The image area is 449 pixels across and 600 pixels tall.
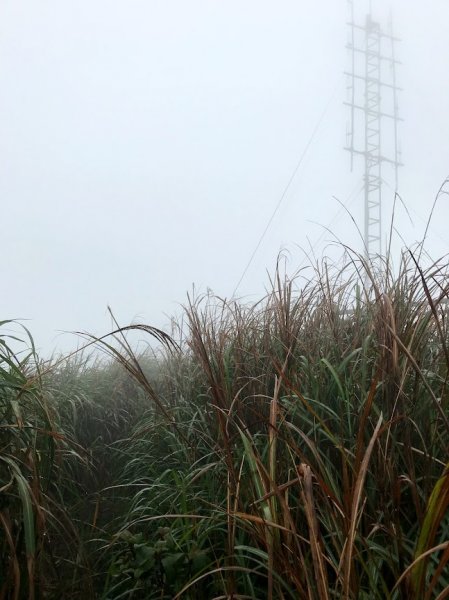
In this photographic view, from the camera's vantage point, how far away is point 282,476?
4.63ft

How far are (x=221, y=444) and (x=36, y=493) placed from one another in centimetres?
56

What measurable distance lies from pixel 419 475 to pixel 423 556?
529 millimetres

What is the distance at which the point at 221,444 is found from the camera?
68.9 inches

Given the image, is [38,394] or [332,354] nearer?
[38,394]

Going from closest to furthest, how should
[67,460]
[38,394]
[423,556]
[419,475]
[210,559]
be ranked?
[423,556], [419,475], [210,559], [38,394], [67,460]

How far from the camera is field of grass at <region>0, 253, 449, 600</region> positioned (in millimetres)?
1065

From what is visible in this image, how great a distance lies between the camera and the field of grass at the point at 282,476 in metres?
1.07

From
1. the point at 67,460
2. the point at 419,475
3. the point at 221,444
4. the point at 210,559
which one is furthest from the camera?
the point at 67,460

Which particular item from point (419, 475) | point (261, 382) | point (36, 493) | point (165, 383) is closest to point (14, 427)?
point (36, 493)

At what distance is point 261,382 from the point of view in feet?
5.51

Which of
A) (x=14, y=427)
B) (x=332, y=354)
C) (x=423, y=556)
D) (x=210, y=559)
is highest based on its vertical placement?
(x=332, y=354)

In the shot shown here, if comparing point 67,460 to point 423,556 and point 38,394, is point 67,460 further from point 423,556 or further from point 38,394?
point 423,556

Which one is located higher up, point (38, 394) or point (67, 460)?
point (38, 394)

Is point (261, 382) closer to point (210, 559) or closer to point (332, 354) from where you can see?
point (332, 354)
